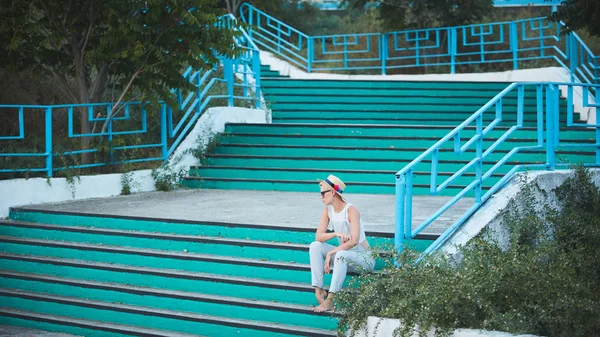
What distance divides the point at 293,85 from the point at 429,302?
10335 millimetres

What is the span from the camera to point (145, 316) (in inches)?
328

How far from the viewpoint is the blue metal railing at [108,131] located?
11336 mm

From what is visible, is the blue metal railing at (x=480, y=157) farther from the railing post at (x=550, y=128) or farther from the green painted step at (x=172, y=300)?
the green painted step at (x=172, y=300)

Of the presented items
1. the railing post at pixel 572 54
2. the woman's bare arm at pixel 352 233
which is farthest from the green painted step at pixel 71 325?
the railing post at pixel 572 54

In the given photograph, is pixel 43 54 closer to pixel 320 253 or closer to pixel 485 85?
pixel 320 253

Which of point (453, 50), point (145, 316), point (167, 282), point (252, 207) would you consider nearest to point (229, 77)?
point (252, 207)

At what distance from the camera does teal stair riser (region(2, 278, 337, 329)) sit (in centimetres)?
763

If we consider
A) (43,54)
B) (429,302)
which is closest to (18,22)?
(43,54)

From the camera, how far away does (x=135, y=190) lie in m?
12.2

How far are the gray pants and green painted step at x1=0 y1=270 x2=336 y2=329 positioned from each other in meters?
0.34

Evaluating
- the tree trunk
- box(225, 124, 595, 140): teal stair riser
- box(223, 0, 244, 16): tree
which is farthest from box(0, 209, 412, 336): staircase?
box(223, 0, 244, 16): tree

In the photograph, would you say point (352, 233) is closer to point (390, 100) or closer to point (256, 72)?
point (256, 72)

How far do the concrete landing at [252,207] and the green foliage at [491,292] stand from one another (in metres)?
1.09

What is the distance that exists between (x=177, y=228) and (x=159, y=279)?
0.83 meters
